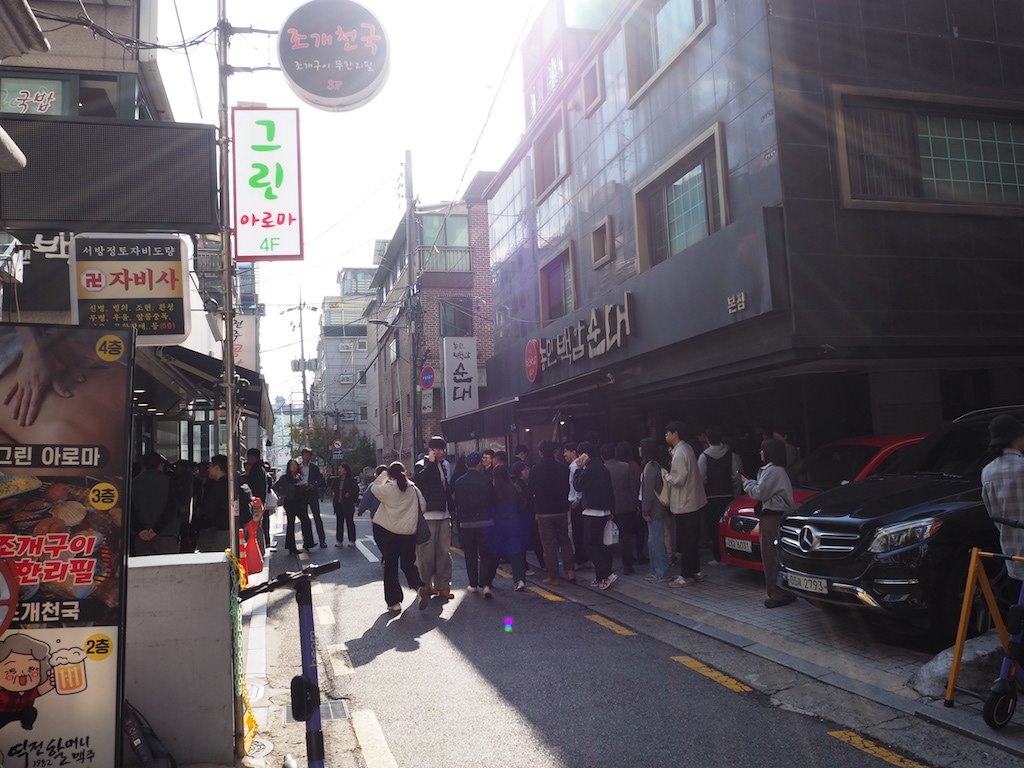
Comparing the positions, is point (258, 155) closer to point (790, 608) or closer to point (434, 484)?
point (434, 484)

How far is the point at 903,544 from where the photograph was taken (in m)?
6.25

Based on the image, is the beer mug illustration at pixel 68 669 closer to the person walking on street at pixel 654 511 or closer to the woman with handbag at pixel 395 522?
the woman with handbag at pixel 395 522

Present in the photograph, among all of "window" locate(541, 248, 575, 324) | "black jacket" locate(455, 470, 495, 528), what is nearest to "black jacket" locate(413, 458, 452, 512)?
"black jacket" locate(455, 470, 495, 528)

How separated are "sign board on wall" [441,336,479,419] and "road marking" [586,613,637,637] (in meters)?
17.1

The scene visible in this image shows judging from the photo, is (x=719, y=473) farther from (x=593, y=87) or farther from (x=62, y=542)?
(x=593, y=87)

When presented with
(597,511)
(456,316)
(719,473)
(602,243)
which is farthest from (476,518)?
(456,316)

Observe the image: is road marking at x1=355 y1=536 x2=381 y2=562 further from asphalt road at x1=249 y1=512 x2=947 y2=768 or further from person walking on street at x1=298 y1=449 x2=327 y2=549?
asphalt road at x1=249 y1=512 x2=947 y2=768

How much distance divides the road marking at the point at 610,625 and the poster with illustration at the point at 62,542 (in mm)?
4984

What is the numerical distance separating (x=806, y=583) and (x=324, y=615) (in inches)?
205

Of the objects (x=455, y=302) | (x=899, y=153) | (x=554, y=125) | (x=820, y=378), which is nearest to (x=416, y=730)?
(x=820, y=378)

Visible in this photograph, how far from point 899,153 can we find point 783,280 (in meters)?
3.06

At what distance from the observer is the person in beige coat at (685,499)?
371 inches

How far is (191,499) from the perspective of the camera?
11258 millimetres

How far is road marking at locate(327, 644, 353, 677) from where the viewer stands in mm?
6645
